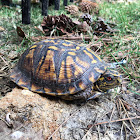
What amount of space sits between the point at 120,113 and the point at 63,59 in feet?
2.90

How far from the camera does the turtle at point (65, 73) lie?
1.64 metres

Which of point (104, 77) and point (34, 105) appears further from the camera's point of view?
point (104, 77)

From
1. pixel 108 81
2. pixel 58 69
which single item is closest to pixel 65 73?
pixel 58 69

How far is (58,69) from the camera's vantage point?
167cm

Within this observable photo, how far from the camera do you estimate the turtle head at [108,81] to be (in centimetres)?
171

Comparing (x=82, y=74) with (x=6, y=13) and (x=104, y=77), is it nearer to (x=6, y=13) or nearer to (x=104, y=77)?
(x=104, y=77)

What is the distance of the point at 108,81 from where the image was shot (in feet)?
5.68

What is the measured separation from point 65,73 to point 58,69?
3.6 inches

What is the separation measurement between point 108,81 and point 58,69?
60cm

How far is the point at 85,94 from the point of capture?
5.42ft

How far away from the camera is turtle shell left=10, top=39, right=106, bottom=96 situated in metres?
1.64

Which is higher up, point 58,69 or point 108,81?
point 58,69

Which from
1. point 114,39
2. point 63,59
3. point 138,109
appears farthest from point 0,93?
point 114,39

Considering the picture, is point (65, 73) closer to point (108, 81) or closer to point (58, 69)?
point (58, 69)
